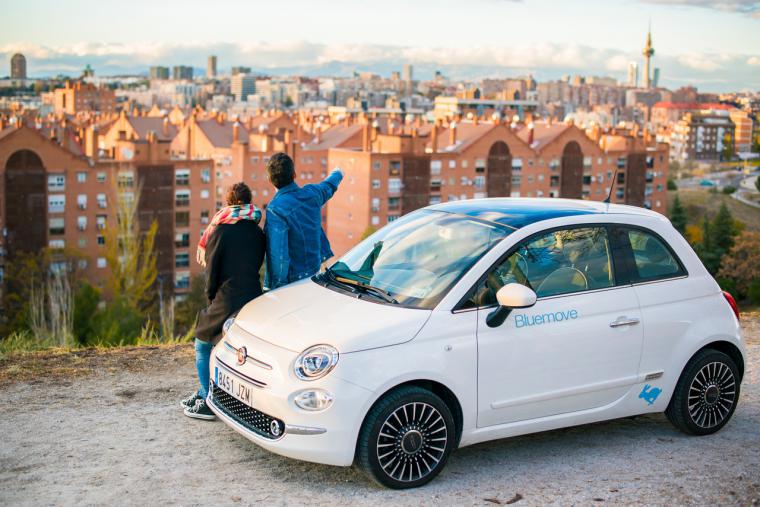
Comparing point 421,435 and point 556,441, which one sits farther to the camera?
point 556,441

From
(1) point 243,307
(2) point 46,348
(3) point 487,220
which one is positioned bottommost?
(2) point 46,348

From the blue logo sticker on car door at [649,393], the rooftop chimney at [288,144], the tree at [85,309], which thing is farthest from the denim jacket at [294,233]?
the rooftop chimney at [288,144]

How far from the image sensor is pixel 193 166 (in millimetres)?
66438

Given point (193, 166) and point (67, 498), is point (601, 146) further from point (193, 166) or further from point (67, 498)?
point (67, 498)

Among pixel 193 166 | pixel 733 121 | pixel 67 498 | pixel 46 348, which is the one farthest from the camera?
pixel 733 121

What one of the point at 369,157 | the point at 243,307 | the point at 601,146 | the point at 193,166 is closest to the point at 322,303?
the point at 243,307

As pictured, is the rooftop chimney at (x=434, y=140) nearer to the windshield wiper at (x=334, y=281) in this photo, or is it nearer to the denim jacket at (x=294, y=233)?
the denim jacket at (x=294, y=233)

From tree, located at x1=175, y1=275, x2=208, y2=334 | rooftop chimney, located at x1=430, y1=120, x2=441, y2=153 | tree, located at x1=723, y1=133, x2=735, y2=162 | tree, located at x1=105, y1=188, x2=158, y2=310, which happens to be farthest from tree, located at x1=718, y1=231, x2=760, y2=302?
tree, located at x1=723, y1=133, x2=735, y2=162

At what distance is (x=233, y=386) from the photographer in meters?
5.42

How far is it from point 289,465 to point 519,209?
80.5 inches

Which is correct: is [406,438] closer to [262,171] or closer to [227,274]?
[227,274]

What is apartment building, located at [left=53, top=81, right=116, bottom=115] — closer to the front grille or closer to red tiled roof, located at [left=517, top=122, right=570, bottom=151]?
red tiled roof, located at [left=517, top=122, right=570, bottom=151]

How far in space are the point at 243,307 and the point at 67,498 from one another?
1.56m

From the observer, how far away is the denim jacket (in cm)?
641
